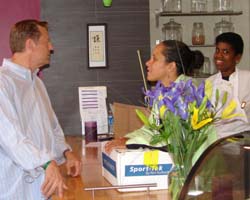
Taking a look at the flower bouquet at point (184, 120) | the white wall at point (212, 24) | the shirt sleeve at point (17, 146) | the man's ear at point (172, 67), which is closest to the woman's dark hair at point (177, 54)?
the man's ear at point (172, 67)

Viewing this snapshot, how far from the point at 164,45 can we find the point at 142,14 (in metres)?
1.35

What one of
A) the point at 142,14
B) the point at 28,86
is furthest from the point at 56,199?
the point at 142,14

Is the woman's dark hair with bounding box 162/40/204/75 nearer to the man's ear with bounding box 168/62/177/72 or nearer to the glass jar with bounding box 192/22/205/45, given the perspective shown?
the man's ear with bounding box 168/62/177/72

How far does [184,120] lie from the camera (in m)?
1.42

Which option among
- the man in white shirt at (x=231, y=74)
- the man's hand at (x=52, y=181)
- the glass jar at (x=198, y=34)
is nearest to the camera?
the man's hand at (x=52, y=181)

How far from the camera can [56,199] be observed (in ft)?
6.38

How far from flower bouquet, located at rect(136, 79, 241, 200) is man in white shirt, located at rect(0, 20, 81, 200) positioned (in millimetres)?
561

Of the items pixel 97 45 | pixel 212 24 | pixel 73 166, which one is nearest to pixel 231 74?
pixel 212 24

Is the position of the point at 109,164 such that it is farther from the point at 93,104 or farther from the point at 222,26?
the point at 222,26

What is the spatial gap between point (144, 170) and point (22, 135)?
48cm

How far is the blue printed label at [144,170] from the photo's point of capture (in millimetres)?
1871

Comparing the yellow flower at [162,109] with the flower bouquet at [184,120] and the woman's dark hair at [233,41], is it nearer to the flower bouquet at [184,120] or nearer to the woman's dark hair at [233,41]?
the flower bouquet at [184,120]

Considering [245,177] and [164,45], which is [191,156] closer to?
[245,177]

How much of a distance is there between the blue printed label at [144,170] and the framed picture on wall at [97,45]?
82.0 inches
